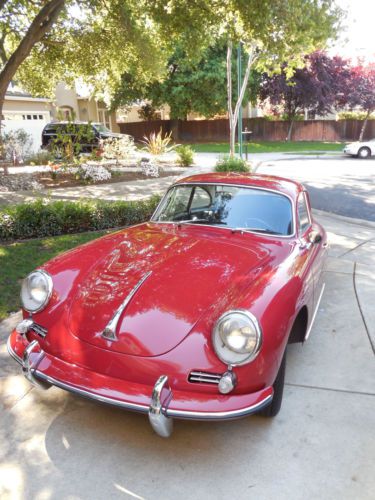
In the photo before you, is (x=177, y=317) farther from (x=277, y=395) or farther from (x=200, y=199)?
(x=200, y=199)

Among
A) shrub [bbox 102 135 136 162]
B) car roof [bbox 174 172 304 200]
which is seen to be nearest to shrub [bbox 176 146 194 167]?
shrub [bbox 102 135 136 162]

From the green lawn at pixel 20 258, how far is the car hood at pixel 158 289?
1.77 m

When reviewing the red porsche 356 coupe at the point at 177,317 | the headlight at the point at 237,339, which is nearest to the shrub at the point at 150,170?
the red porsche 356 coupe at the point at 177,317

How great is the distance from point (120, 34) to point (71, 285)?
11.2 metres

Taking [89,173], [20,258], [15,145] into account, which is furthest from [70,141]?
[20,258]

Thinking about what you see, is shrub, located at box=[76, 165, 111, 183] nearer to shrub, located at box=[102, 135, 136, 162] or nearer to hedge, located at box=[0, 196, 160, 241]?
shrub, located at box=[102, 135, 136, 162]

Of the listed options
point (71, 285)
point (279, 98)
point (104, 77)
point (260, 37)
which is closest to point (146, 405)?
point (71, 285)

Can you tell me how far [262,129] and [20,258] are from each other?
3088 centimetres

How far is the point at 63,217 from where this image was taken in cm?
679

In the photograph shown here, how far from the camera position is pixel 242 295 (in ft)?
8.64

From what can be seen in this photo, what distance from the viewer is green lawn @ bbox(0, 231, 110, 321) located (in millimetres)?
4535

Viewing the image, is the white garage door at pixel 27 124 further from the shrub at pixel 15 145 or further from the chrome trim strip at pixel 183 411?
the chrome trim strip at pixel 183 411

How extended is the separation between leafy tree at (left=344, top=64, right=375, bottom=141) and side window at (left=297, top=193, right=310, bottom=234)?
2932 centimetres

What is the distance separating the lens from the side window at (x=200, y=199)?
159 inches
